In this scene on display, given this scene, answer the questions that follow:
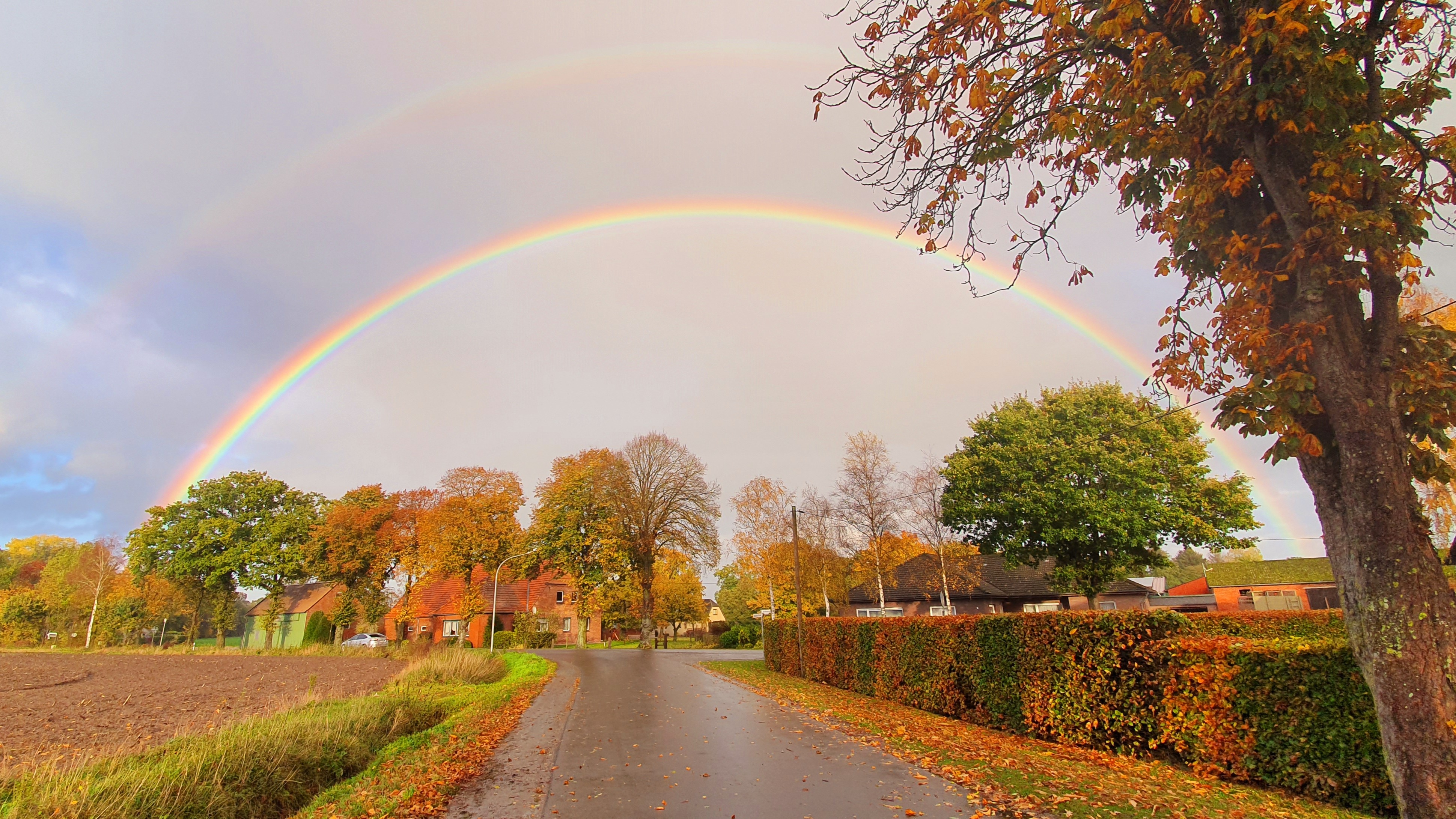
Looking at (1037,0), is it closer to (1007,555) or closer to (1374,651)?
(1374,651)

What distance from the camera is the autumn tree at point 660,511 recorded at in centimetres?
4847

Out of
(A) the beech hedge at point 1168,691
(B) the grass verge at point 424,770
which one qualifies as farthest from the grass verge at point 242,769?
(A) the beech hedge at point 1168,691

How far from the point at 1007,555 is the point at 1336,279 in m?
32.7

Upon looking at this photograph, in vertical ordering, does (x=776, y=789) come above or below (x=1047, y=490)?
below

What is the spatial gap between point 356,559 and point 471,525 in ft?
32.5

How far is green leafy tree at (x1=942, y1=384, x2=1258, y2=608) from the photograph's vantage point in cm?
3131

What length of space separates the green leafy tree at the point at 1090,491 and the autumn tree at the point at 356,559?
40.4 meters

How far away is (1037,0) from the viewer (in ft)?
16.8

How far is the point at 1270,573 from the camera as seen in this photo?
1586 inches

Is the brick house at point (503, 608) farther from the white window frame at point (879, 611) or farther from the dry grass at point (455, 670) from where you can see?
the dry grass at point (455, 670)

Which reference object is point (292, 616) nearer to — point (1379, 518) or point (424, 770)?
point (424, 770)

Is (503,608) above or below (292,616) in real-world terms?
above

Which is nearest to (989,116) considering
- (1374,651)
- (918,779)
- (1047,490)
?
(1374,651)

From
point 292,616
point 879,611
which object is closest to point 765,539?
point 879,611
